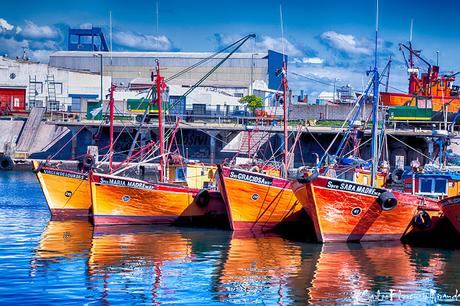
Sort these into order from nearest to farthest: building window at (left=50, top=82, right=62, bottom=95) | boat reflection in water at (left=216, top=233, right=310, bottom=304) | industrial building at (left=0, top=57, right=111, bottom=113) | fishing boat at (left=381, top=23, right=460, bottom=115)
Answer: boat reflection in water at (left=216, top=233, right=310, bottom=304), fishing boat at (left=381, top=23, right=460, bottom=115), industrial building at (left=0, top=57, right=111, bottom=113), building window at (left=50, top=82, right=62, bottom=95)

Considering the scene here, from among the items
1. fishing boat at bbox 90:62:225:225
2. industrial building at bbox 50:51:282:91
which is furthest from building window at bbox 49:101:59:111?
fishing boat at bbox 90:62:225:225

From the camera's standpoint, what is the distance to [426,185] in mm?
34656

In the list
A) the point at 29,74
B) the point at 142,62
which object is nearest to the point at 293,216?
the point at 29,74

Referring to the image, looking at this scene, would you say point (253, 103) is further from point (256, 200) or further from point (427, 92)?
point (256, 200)

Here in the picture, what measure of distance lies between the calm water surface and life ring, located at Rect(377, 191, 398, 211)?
1568 mm

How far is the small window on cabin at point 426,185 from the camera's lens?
34.6 m

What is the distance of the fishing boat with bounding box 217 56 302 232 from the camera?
113 feet

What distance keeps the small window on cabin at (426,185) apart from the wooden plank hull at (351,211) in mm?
1736

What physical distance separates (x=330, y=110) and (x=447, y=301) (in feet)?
192

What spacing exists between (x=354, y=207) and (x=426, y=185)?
182 inches

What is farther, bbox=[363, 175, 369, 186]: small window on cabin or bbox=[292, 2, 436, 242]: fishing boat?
bbox=[363, 175, 369, 186]: small window on cabin

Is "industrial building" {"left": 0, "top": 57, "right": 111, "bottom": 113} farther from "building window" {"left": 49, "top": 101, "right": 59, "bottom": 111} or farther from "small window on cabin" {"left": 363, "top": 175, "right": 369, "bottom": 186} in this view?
"small window on cabin" {"left": 363, "top": 175, "right": 369, "bottom": 186}

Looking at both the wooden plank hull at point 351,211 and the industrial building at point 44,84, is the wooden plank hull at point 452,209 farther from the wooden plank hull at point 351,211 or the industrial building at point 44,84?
the industrial building at point 44,84

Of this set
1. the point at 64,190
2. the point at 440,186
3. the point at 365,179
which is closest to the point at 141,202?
the point at 64,190
